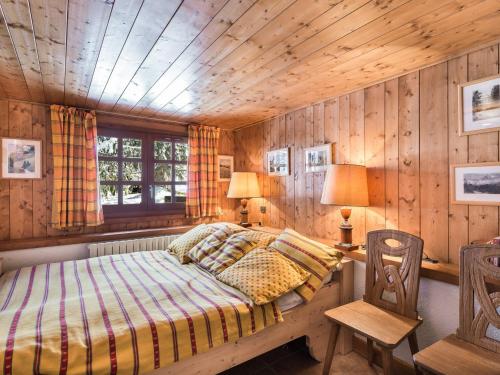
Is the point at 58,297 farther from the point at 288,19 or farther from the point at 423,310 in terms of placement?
the point at 423,310

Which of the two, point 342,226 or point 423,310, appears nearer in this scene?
point 423,310

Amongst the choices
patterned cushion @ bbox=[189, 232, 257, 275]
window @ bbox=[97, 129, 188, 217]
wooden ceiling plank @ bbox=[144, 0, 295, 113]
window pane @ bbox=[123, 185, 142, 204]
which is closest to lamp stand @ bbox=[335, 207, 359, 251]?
patterned cushion @ bbox=[189, 232, 257, 275]

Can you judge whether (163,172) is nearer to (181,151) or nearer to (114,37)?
(181,151)

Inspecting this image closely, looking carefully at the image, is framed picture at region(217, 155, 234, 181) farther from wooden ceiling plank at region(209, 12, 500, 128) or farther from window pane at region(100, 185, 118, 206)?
wooden ceiling plank at region(209, 12, 500, 128)

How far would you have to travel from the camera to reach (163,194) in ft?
12.0

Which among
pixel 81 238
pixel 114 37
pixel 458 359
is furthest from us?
pixel 81 238

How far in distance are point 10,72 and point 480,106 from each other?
3322 mm

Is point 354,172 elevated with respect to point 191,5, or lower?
lower

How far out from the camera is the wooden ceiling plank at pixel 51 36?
4.47 ft

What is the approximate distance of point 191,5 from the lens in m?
1.34

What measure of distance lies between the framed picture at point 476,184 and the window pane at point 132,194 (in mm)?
3178

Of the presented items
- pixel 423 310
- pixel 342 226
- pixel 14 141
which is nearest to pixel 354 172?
pixel 342 226

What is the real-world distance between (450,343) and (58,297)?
226cm

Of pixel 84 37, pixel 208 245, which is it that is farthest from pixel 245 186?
pixel 84 37
